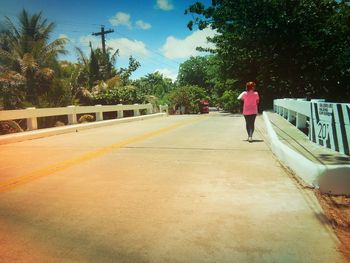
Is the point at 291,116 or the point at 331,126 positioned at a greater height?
Result: the point at 291,116

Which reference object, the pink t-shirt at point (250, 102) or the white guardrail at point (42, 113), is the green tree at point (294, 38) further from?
the pink t-shirt at point (250, 102)

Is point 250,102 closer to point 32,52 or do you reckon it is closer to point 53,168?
point 53,168

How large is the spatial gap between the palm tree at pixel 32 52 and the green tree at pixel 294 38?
11072mm

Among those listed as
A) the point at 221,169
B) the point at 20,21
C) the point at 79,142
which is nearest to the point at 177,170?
the point at 221,169

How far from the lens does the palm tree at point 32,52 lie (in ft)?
82.3

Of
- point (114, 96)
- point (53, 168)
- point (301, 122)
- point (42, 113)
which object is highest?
point (114, 96)

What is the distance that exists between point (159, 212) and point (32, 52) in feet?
83.5

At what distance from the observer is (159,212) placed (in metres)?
4.42

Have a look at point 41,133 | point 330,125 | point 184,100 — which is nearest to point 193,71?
point 184,100

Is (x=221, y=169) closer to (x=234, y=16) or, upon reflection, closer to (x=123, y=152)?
(x=123, y=152)

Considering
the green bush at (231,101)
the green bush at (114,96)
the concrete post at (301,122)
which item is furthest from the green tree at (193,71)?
the concrete post at (301,122)

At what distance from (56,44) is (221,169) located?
25.3 metres

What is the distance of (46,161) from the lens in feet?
25.7

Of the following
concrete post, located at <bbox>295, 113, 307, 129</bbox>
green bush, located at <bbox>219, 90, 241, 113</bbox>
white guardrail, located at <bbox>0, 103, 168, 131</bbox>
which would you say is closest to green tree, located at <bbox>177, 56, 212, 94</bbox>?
green bush, located at <bbox>219, 90, 241, 113</bbox>
